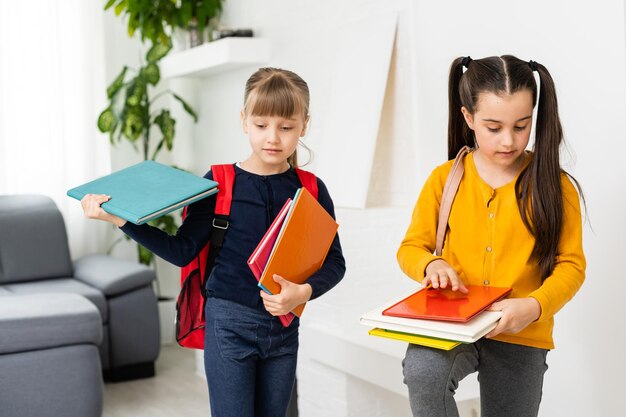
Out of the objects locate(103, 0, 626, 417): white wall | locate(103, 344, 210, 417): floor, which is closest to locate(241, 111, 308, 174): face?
locate(103, 0, 626, 417): white wall

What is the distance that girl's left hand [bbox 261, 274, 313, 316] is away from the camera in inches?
65.7

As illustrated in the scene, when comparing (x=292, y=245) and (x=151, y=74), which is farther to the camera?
(x=151, y=74)

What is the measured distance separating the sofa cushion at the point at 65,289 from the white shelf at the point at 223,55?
3.86 ft

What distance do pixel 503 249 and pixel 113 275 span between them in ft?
8.55

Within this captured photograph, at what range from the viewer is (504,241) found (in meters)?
1.64

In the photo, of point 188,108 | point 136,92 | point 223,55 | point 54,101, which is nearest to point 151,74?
point 136,92

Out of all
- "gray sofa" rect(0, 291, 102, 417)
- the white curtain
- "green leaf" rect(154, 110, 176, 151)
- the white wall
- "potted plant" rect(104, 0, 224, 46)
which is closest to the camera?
the white wall

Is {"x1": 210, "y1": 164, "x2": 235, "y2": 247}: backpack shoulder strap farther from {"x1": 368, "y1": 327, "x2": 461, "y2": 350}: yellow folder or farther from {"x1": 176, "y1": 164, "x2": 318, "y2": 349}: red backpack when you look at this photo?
{"x1": 368, "y1": 327, "x2": 461, "y2": 350}: yellow folder

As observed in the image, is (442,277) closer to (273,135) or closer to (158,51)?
(273,135)

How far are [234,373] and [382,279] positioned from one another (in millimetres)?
1254

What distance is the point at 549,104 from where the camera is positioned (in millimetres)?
1675

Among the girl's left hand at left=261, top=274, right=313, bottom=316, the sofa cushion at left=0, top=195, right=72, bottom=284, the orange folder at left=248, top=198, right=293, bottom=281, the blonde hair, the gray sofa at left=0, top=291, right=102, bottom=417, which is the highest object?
the blonde hair

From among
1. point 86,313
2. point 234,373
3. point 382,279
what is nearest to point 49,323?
point 86,313

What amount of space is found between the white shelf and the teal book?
6.24 ft
